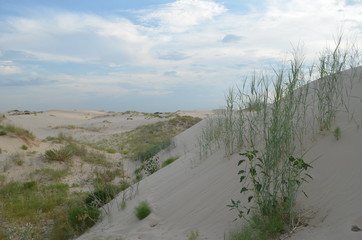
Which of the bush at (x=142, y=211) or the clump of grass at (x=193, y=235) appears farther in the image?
the bush at (x=142, y=211)

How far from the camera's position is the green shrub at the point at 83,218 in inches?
218

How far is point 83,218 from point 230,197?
2632 millimetres

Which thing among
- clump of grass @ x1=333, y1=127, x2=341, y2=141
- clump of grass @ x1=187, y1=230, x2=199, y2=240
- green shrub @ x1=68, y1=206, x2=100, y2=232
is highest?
clump of grass @ x1=333, y1=127, x2=341, y2=141

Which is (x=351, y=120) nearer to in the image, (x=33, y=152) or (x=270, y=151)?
(x=270, y=151)

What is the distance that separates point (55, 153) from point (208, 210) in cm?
900

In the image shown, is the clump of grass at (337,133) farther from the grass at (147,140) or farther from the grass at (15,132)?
the grass at (15,132)

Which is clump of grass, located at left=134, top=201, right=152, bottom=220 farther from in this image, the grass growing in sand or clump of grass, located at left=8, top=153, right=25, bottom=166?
clump of grass, located at left=8, top=153, right=25, bottom=166

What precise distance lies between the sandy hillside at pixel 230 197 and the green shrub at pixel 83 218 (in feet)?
0.63

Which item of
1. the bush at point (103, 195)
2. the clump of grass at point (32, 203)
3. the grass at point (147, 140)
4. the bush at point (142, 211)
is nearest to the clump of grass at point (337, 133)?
the bush at point (142, 211)

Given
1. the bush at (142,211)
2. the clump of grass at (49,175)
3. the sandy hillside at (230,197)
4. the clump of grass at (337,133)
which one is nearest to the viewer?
the sandy hillside at (230,197)

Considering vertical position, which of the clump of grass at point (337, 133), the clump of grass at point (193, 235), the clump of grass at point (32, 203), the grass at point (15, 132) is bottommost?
the clump of grass at point (32, 203)

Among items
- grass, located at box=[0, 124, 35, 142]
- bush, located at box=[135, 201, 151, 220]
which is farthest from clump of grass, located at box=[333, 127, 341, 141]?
grass, located at box=[0, 124, 35, 142]

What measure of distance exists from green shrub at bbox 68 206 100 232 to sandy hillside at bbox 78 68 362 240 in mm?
191

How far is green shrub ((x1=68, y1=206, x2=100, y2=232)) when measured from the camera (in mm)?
5527
